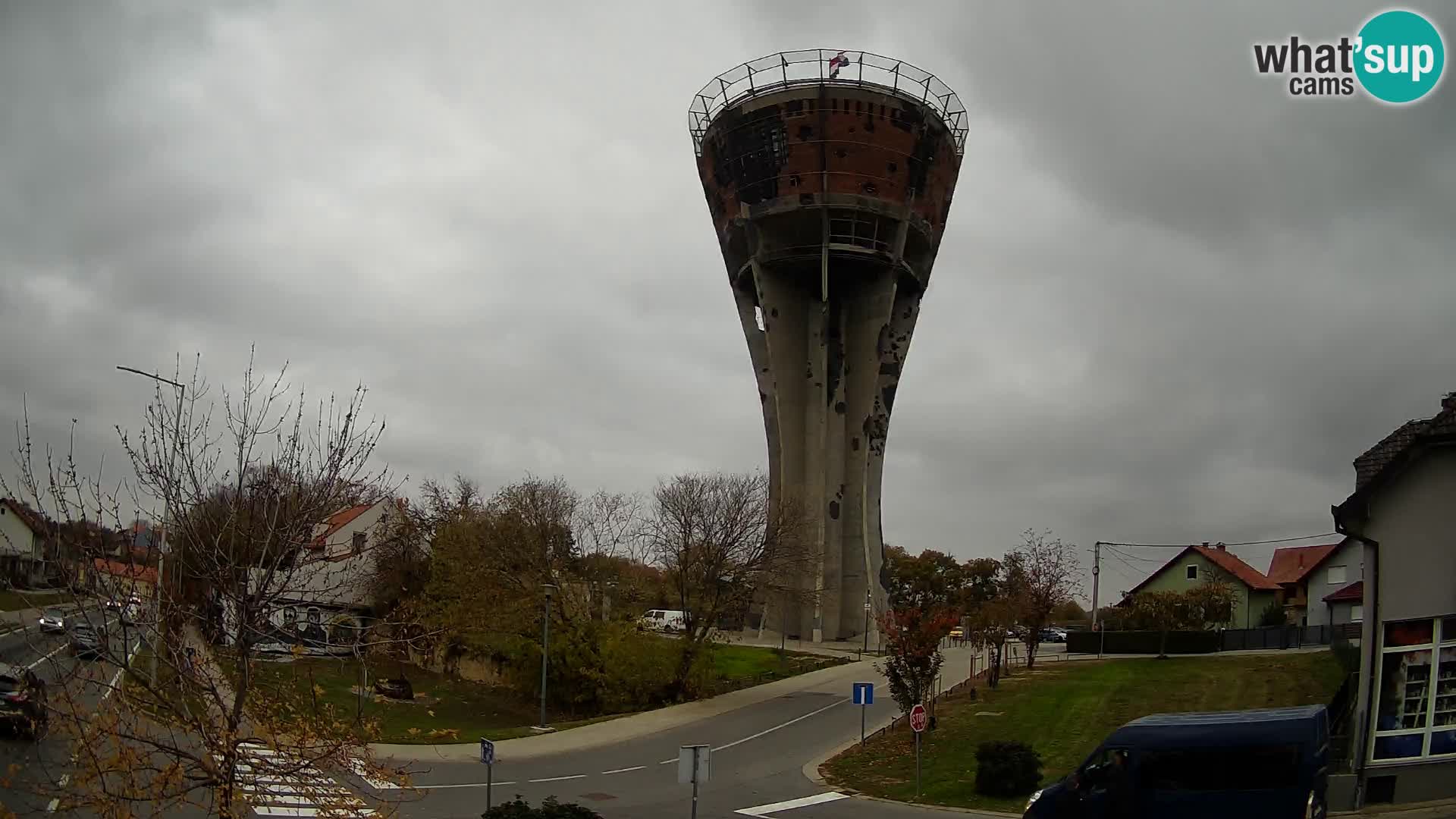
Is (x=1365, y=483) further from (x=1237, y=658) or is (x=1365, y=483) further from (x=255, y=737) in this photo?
(x=1237, y=658)

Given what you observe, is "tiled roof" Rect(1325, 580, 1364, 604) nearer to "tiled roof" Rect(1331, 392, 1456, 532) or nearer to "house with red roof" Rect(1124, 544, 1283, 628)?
"house with red roof" Rect(1124, 544, 1283, 628)

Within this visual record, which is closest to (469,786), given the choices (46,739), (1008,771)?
(46,739)

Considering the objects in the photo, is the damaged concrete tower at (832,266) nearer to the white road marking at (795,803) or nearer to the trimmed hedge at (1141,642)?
the trimmed hedge at (1141,642)

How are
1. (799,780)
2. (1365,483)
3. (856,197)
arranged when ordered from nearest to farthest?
(1365,483) → (799,780) → (856,197)

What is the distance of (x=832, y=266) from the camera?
63500 millimetres

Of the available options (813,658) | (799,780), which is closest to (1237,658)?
(813,658)

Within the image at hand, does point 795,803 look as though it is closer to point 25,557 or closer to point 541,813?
point 541,813

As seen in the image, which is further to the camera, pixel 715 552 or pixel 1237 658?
pixel 1237 658

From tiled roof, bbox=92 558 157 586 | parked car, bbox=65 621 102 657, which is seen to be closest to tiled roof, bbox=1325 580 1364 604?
tiled roof, bbox=92 558 157 586

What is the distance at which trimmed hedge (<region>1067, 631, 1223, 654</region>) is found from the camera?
4975 cm

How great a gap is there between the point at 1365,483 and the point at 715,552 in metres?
25.5

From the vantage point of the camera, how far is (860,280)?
64500mm

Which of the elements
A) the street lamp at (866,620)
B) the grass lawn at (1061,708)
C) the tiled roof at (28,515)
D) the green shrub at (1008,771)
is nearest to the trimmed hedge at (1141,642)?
the grass lawn at (1061,708)

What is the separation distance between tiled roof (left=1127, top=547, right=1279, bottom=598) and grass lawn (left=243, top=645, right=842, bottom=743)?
3619cm
